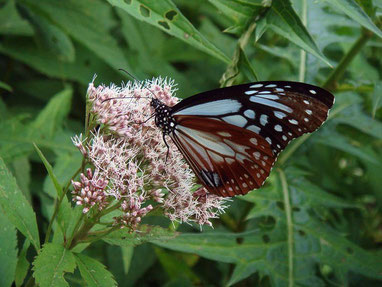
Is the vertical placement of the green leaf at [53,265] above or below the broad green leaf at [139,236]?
below

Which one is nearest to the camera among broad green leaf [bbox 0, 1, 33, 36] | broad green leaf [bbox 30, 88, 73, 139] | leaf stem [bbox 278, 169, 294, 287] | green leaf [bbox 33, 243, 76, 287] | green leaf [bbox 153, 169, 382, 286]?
green leaf [bbox 33, 243, 76, 287]

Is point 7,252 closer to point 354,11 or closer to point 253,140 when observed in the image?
point 253,140

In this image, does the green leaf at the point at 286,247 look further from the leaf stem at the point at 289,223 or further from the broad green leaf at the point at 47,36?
the broad green leaf at the point at 47,36

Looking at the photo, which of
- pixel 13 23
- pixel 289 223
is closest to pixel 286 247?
pixel 289 223

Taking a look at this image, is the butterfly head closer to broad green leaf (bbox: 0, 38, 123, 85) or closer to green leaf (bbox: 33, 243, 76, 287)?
green leaf (bbox: 33, 243, 76, 287)

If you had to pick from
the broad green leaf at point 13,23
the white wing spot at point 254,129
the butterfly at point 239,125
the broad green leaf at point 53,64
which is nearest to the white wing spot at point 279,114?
the butterfly at point 239,125

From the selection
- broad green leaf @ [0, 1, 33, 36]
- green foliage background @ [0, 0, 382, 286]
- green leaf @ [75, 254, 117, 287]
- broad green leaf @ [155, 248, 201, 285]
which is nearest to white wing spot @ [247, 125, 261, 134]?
green foliage background @ [0, 0, 382, 286]
